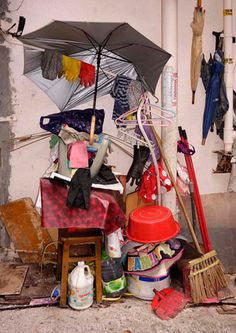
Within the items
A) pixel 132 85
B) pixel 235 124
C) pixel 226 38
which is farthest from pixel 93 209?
pixel 226 38

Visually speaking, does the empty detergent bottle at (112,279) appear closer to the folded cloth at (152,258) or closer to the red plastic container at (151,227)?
the folded cloth at (152,258)

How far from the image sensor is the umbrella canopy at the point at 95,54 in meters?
2.46

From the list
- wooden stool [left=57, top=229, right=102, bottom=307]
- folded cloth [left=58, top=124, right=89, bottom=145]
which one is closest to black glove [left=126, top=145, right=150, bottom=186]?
folded cloth [left=58, top=124, right=89, bottom=145]

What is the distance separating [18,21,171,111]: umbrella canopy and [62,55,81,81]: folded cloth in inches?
4.6

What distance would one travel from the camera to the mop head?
2676mm

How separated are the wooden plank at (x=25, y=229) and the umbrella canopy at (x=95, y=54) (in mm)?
1038

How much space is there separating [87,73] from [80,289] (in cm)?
172

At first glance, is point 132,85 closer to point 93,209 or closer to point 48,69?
point 48,69

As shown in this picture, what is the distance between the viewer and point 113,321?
2496 mm

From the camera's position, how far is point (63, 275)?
2615 millimetres

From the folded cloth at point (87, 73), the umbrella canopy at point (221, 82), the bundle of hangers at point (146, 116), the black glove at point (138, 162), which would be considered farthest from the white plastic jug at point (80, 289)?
the umbrella canopy at point (221, 82)

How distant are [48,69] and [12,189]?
1291 millimetres

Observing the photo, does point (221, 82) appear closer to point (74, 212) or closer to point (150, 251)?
point (150, 251)

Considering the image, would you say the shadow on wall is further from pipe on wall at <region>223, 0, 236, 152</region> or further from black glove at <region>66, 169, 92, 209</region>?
black glove at <region>66, 169, 92, 209</region>
